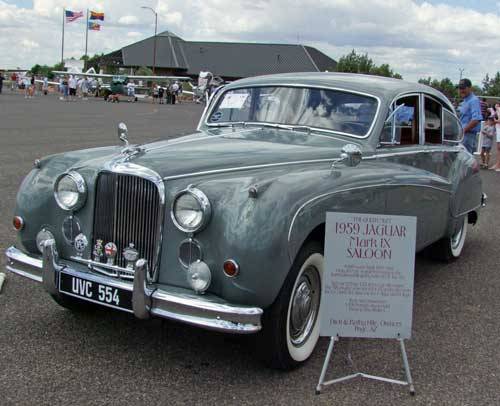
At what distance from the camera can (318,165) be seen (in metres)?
3.98

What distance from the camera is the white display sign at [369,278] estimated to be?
3.39 m

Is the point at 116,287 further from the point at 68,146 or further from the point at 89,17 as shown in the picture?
the point at 89,17

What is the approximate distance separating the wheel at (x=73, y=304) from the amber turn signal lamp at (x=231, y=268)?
1374 mm

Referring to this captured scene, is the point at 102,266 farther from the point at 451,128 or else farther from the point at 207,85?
the point at 207,85

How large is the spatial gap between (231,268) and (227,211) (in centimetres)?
30

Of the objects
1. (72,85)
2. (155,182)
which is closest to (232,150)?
(155,182)

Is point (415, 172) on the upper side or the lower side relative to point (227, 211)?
upper

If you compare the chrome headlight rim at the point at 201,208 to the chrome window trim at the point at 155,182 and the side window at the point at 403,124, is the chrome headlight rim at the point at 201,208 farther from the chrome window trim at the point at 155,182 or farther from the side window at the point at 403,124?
the side window at the point at 403,124

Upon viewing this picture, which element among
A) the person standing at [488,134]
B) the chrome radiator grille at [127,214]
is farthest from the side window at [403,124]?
the person standing at [488,134]

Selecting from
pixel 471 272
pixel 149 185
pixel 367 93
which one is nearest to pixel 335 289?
pixel 149 185

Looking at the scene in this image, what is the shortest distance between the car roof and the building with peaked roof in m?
72.9

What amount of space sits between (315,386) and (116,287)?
124 centimetres

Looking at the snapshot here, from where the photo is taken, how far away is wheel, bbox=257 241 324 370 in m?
3.35

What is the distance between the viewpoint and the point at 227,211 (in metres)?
3.23
